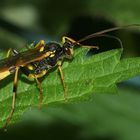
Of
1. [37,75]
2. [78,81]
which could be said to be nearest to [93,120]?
[37,75]

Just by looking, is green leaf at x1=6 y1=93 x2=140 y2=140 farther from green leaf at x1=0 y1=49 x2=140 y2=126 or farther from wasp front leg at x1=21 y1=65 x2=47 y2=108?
green leaf at x1=0 y1=49 x2=140 y2=126

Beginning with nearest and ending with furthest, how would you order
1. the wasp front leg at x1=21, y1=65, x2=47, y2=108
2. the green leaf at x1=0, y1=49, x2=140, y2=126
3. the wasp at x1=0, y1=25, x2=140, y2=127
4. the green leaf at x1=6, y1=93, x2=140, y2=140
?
the green leaf at x1=0, y1=49, x2=140, y2=126
the wasp front leg at x1=21, y1=65, x2=47, y2=108
the wasp at x1=0, y1=25, x2=140, y2=127
the green leaf at x1=6, y1=93, x2=140, y2=140

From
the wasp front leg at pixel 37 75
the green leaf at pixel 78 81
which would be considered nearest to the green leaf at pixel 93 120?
the wasp front leg at pixel 37 75

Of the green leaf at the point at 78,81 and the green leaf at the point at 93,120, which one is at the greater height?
the green leaf at the point at 93,120

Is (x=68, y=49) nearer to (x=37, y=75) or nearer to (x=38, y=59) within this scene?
(x=38, y=59)

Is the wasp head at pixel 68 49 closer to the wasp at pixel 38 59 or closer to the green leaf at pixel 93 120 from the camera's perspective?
the wasp at pixel 38 59

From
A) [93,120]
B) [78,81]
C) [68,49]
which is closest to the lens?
[78,81]

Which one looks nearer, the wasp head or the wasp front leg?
the wasp front leg

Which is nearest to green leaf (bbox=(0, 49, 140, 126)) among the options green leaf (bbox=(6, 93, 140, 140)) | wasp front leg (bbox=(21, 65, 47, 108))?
wasp front leg (bbox=(21, 65, 47, 108))

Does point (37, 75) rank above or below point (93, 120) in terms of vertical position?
below
